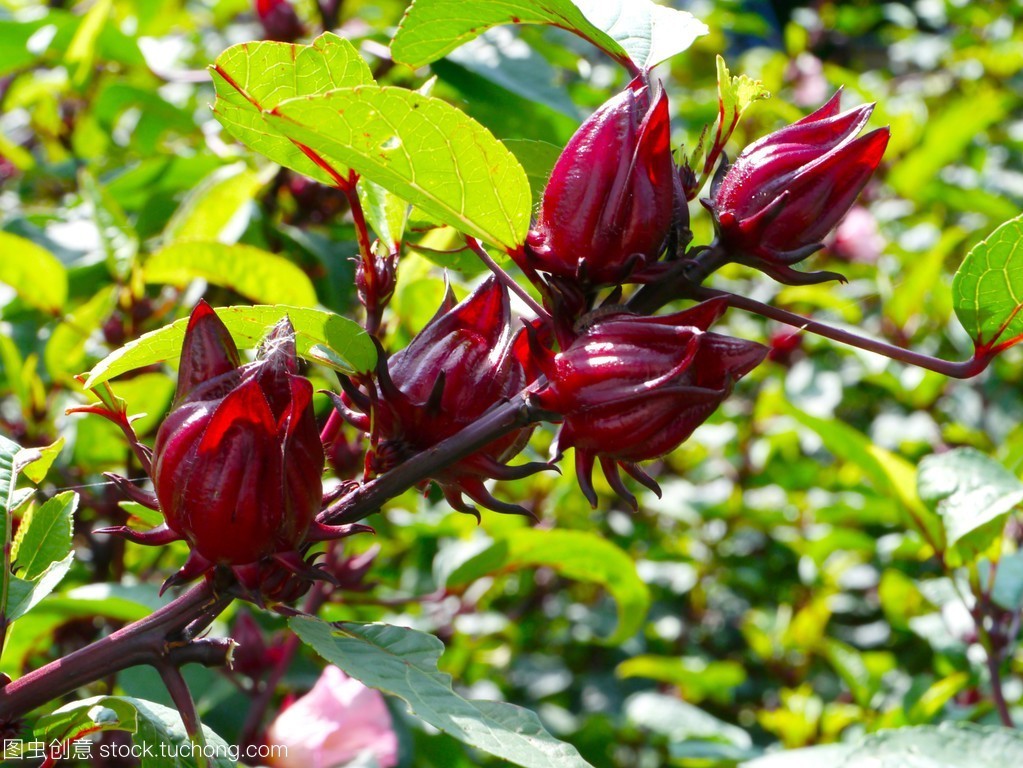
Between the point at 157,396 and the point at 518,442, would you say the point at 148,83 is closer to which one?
the point at 157,396

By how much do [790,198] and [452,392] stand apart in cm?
23

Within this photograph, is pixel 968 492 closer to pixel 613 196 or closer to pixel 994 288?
pixel 994 288

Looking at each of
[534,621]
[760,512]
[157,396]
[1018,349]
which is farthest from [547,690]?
[1018,349]

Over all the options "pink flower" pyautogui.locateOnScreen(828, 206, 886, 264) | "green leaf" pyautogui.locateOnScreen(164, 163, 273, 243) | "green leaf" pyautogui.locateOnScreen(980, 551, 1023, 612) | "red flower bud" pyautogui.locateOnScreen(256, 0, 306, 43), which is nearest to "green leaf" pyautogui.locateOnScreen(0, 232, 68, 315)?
"green leaf" pyautogui.locateOnScreen(164, 163, 273, 243)

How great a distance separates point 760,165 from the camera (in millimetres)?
616

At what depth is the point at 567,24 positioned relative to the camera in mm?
709

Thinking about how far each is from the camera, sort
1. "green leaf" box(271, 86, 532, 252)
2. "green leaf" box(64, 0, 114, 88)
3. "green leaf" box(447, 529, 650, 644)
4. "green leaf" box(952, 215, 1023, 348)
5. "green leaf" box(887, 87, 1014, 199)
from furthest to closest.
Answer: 1. "green leaf" box(887, 87, 1014, 199)
2. "green leaf" box(64, 0, 114, 88)
3. "green leaf" box(447, 529, 650, 644)
4. "green leaf" box(952, 215, 1023, 348)
5. "green leaf" box(271, 86, 532, 252)

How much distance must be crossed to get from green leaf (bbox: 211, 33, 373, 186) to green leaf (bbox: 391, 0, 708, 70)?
0.11 meters

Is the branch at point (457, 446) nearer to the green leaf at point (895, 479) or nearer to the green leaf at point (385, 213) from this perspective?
the green leaf at point (385, 213)

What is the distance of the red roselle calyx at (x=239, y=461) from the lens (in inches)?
22.1

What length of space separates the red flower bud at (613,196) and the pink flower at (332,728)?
0.58 meters

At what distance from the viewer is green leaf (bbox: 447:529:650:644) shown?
48.2 inches

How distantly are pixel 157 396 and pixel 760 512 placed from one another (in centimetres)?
143

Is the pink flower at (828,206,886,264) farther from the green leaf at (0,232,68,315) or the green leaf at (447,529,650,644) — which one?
the green leaf at (0,232,68,315)
